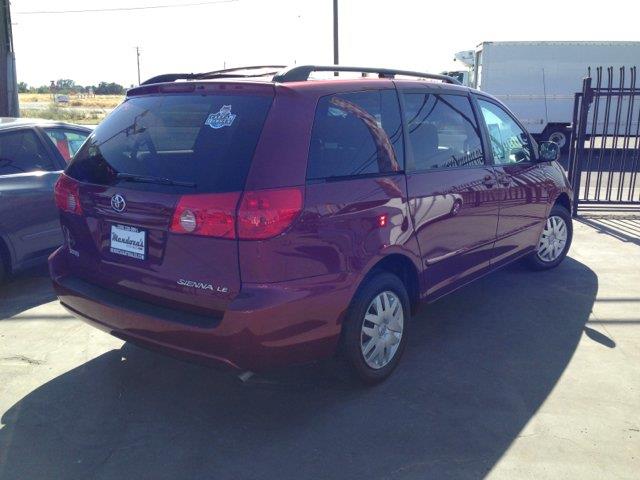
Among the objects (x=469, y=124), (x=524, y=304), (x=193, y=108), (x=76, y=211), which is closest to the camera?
(x=193, y=108)

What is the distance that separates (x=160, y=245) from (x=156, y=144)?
25.4 inches

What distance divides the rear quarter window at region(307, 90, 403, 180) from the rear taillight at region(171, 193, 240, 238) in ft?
1.53

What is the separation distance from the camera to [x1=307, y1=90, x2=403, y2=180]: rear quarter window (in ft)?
10.1

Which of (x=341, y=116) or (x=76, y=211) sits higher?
(x=341, y=116)

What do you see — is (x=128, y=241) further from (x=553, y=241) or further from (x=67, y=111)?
(x=67, y=111)

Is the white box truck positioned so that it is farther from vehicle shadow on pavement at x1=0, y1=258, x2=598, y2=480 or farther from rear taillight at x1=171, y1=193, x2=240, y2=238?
rear taillight at x1=171, y1=193, x2=240, y2=238

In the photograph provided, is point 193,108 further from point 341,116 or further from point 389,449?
point 389,449

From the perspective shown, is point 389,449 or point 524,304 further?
point 524,304

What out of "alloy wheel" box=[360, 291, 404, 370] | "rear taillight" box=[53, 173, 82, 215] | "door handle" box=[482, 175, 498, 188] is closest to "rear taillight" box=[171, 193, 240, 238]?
"rear taillight" box=[53, 173, 82, 215]

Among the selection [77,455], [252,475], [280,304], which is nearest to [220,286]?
[280,304]

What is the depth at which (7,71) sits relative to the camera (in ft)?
36.2

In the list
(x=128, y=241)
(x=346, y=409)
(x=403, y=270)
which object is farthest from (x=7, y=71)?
(x=346, y=409)

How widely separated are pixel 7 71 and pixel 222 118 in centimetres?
1001

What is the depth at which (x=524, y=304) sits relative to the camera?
16.3ft
